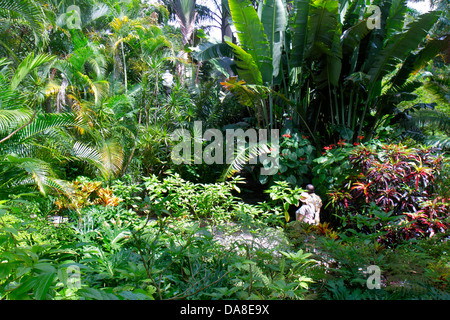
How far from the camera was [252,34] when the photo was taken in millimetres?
5906

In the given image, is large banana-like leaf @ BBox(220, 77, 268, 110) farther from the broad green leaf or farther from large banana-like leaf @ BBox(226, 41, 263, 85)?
the broad green leaf

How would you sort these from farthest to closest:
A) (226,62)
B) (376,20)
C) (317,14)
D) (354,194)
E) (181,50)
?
(181,50)
(226,62)
(376,20)
(317,14)
(354,194)

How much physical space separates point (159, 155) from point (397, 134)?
17.9ft

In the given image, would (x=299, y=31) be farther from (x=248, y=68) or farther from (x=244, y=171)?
(x=244, y=171)

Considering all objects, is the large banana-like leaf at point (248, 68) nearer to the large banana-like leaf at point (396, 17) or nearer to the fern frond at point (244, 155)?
the fern frond at point (244, 155)

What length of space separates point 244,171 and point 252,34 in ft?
13.9

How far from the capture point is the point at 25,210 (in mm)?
3648

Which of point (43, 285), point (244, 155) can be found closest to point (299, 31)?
point (244, 155)

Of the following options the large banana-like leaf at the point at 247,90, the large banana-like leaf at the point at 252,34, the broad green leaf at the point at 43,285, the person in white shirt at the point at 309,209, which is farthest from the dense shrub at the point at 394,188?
the broad green leaf at the point at 43,285

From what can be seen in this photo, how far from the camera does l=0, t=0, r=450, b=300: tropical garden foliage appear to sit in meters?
2.08

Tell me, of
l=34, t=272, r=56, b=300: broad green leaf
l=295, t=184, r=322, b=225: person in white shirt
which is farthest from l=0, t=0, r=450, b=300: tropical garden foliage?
l=295, t=184, r=322, b=225: person in white shirt

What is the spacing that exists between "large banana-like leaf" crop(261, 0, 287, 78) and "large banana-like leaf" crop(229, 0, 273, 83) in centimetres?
32

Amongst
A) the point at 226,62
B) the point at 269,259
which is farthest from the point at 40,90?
the point at 269,259
